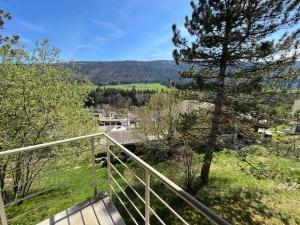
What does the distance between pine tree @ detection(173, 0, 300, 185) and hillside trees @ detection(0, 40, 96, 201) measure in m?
4.50

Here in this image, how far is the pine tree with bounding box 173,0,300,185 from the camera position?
17.4ft

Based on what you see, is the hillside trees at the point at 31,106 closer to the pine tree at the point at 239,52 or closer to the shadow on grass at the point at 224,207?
the shadow on grass at the point at 224,207

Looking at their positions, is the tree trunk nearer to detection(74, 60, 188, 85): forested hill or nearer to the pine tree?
the pine tree

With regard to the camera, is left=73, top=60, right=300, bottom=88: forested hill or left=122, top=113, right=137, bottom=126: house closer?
left=122, top=113, right=137, bottom=126: house

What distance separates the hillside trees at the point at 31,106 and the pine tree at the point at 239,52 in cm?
450

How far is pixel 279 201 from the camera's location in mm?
6070

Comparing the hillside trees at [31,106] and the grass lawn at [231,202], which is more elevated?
the hillside trees at [31,106]

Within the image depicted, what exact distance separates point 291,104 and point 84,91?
321 inches

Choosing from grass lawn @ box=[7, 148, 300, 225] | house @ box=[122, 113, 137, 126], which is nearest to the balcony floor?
grass lawn @ box=[7, 148, 300, 225]

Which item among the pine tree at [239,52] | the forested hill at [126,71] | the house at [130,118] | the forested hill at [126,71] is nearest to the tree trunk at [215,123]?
the pine tree at [239,52]

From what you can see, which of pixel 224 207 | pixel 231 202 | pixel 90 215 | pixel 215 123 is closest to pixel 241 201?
pixel 231 202

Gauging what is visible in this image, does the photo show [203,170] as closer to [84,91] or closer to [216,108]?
[216,108]

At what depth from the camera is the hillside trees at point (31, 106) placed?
587 centimetres

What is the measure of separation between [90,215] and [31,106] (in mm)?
5149
